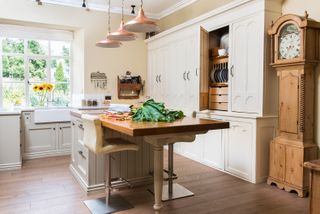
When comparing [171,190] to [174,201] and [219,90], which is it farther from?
[219,90]

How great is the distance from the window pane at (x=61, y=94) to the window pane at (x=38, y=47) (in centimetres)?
73

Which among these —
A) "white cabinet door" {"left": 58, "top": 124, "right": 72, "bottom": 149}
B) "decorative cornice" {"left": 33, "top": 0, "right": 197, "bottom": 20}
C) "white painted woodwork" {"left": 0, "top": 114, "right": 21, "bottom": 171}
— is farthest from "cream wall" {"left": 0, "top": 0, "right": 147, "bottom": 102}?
"white painted woodwork" {"left": 0, "top": 114, "right": 21, "bottom": 171}

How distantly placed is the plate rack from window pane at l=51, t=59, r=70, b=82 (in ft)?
10.2

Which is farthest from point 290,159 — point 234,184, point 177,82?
point 177,82

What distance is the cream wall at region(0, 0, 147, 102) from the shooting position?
4977mm

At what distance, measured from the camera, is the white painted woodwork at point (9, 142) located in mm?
4117

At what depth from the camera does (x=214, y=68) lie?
4.43 metres

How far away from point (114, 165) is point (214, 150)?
168cm

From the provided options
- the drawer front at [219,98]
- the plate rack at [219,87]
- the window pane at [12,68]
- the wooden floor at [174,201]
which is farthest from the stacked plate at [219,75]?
the window pane at [12,68]

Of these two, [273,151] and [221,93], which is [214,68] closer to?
[221,93]

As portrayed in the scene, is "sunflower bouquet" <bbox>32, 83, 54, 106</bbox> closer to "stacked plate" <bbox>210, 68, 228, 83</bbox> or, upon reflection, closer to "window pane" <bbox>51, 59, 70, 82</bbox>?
"window pane" <bbox>51, 59, 70, 82</bbox>

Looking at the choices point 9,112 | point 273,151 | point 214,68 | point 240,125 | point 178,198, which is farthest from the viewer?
point 214,68

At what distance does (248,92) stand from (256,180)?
114 centimetres

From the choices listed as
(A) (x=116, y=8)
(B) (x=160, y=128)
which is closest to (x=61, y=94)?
(A) (x=116, y=8)
